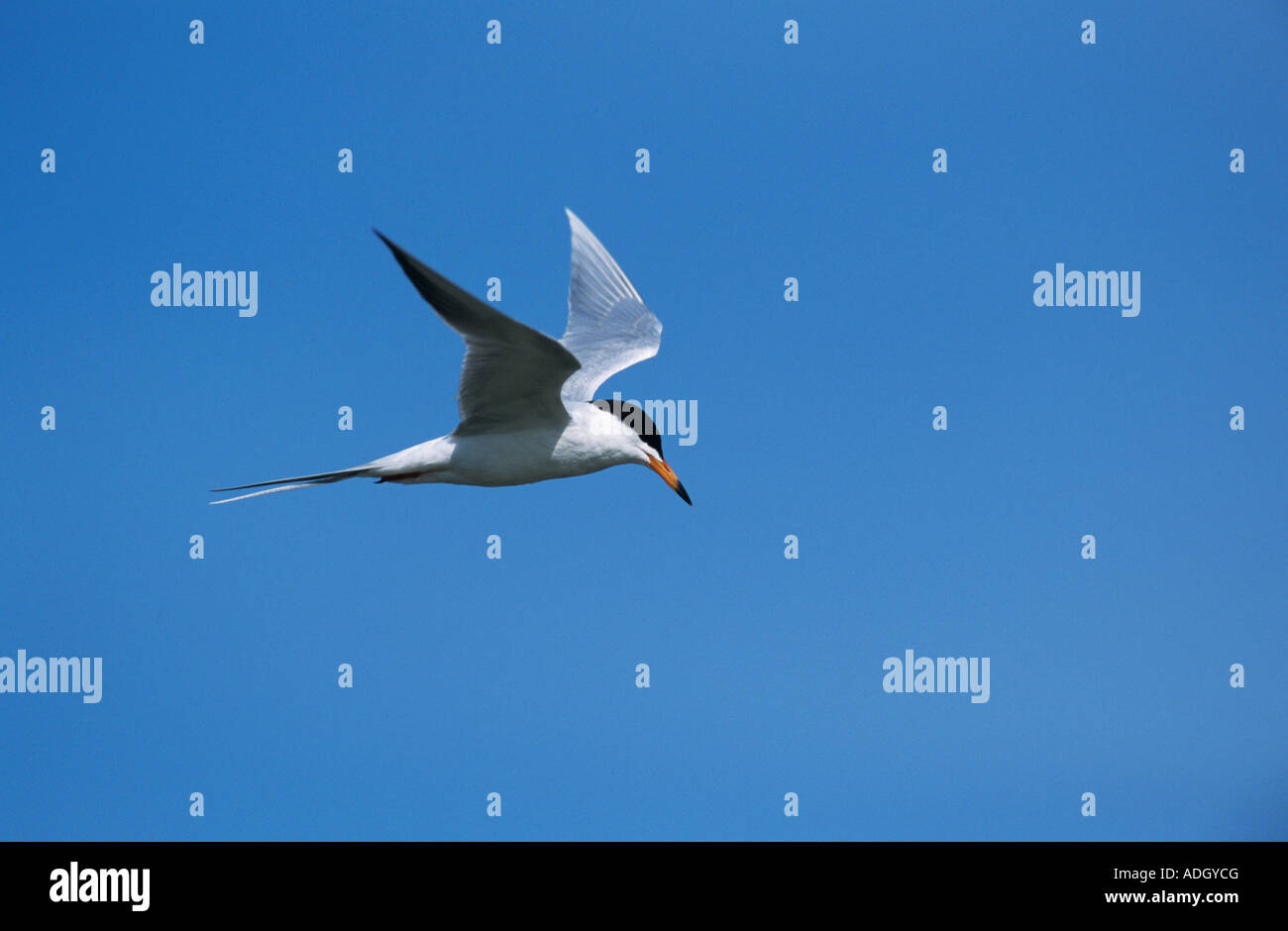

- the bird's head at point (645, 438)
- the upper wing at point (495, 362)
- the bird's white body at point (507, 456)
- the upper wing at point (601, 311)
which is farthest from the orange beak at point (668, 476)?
the upper wing at point (601, 311)

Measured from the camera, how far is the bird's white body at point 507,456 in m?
8.20

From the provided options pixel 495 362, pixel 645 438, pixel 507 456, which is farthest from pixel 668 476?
pixel 495 362

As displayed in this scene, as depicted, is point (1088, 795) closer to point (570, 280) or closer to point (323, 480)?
point (570, 280)

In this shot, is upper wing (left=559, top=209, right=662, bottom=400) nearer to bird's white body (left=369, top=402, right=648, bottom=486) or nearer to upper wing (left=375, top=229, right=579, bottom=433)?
bird's white body (left=369, top=402, right=648, bottom=486)

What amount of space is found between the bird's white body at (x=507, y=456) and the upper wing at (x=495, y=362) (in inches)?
4.1

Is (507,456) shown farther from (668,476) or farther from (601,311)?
(601,311)

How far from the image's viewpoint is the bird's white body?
820 cm

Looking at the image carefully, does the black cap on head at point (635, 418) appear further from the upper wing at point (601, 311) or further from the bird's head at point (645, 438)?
the upper wing at point (601, 311)

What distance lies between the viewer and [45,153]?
38.8 ft

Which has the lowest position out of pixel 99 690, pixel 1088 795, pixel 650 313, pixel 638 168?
pixel 1088 795

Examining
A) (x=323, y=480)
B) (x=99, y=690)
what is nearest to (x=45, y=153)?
(x=99, y=690)

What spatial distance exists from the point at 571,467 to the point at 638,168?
12.9ft

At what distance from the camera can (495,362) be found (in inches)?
299

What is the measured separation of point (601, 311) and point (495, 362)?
10.1ft
